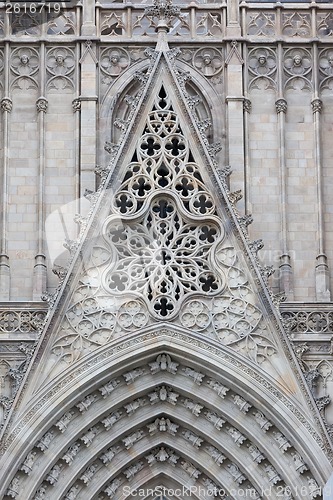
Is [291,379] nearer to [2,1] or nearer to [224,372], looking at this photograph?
[224,372]

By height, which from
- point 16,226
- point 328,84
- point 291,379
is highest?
point 328,84

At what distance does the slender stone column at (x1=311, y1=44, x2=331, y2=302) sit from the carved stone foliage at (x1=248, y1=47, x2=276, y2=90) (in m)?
0.53

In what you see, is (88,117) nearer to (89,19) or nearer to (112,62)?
(112,62)

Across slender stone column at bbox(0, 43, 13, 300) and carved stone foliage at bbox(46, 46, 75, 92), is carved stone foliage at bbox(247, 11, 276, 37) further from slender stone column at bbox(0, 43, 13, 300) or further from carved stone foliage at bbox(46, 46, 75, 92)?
slender stone column at bbox(0, 43, 13, 300)

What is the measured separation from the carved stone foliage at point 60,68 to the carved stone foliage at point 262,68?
2.27 meters

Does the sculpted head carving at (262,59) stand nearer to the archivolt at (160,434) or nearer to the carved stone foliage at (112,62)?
the carved stone foliage at (112,62)

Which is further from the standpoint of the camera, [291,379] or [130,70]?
[130,70]

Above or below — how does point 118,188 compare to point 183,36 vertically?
below

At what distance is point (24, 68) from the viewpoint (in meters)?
29.2

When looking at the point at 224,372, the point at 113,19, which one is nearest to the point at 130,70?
the point at 113,19

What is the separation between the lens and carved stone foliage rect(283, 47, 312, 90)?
95.9ft

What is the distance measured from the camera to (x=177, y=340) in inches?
1083

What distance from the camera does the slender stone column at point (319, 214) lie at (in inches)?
1109

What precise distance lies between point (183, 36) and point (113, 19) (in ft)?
3.01
